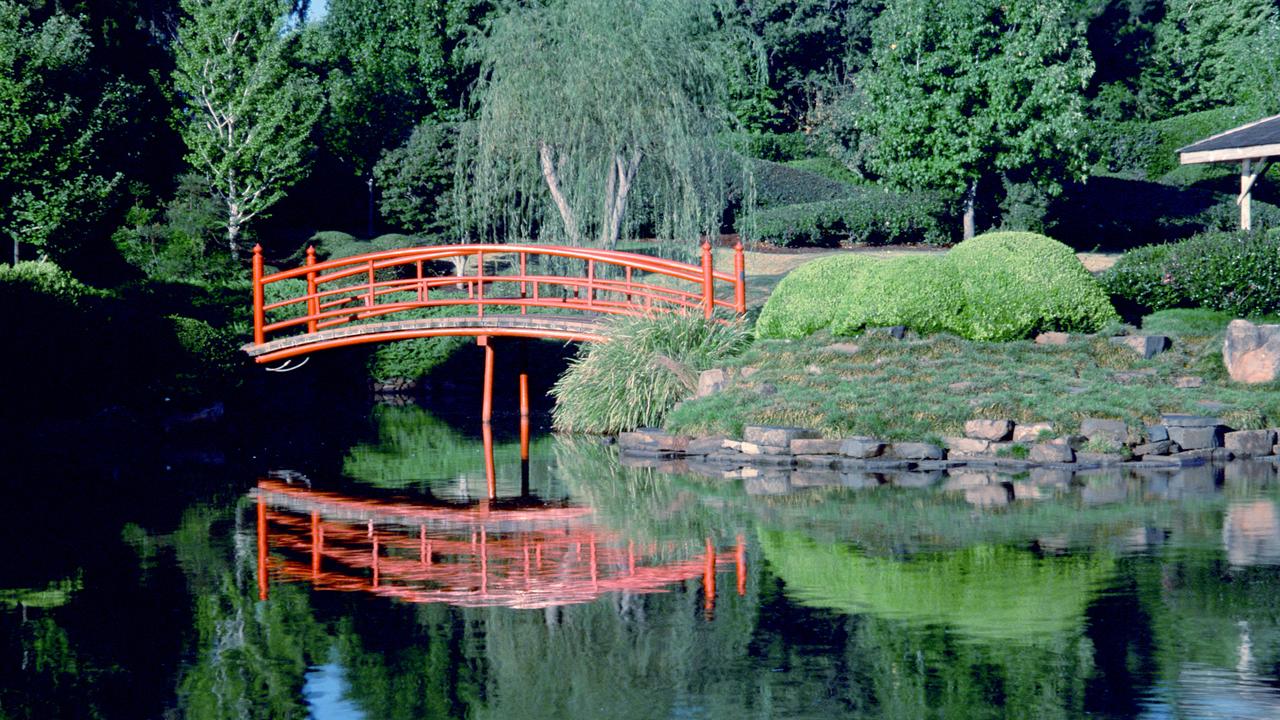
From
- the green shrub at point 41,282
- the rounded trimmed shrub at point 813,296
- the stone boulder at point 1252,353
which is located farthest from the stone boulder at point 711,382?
the green shrub at point 41,282

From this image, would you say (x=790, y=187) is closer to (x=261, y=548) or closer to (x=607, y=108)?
(x=607, y=108)

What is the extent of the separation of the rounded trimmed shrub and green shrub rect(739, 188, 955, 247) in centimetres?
1677

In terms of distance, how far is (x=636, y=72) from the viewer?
2730cm

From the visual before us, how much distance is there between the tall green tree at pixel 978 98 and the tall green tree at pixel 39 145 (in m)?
17.0

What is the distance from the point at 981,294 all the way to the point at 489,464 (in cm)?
615

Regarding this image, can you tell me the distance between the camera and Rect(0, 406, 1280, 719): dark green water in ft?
27.3

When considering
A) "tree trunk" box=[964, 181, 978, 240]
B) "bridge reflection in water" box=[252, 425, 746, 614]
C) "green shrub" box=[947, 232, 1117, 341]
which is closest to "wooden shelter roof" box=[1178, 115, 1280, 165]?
"green shrub" box=[947, 232, 1117, 341]

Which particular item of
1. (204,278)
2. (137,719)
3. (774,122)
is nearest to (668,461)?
(137,719)

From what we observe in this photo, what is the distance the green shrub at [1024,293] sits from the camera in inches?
749

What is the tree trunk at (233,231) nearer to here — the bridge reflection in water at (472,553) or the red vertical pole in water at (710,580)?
the bridge reflection in water at (472,553)

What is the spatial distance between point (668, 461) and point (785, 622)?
27.0 feet

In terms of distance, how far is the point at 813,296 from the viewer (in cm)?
1995

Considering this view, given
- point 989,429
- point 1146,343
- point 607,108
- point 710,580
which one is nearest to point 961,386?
point 989,429

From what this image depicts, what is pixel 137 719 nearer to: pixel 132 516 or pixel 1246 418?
pixel 132 516
